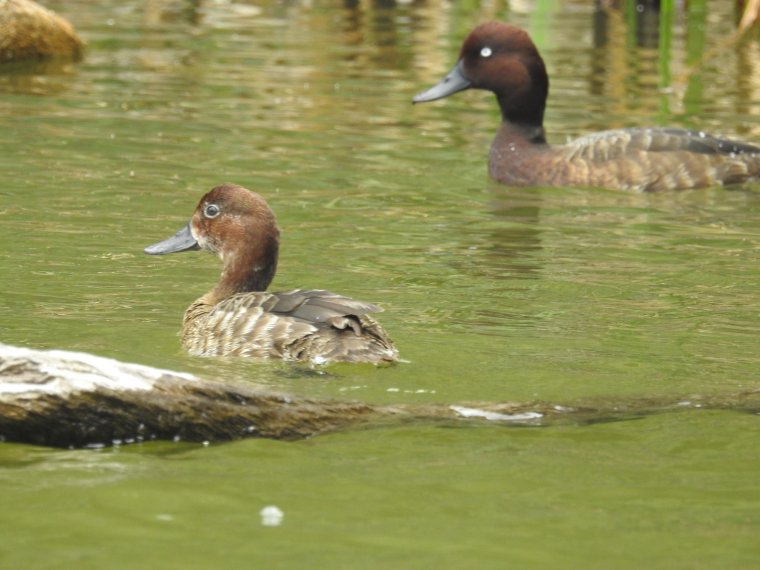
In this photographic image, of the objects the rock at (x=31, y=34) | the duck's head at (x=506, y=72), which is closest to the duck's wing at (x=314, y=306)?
the duck's head at (x=506, y=72)

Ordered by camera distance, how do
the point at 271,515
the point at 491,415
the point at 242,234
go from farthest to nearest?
the point at 242,234
the point at 491,415
the point at 271,515

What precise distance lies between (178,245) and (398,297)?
1256 millimetres

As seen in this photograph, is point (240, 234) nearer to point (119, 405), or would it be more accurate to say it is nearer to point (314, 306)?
point (314, 306)

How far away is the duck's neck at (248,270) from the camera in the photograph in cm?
859

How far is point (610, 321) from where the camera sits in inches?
338

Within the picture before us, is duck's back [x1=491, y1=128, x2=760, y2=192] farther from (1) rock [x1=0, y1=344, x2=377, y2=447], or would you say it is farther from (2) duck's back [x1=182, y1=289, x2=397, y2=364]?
(1) rock [x1=0, y1=344, x2=377, y2=447]

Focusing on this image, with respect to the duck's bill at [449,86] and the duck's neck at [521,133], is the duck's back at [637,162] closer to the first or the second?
the duck's neck at [521,133]

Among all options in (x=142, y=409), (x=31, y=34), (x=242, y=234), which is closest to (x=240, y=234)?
(x=242, y=234)

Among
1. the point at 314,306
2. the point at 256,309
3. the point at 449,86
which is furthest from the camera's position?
the point at 449,86

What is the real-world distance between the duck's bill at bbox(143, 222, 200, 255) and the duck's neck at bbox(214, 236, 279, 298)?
390 millimetres

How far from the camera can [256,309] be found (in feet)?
26.0

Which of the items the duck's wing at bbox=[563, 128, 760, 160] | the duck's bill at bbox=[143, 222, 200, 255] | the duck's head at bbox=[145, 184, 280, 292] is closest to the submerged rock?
the duck's head at bbox=[145, 184, 280, 292]

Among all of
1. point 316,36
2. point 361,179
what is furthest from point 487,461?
point 316,36

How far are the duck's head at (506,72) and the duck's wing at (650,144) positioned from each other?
0.71 metres
